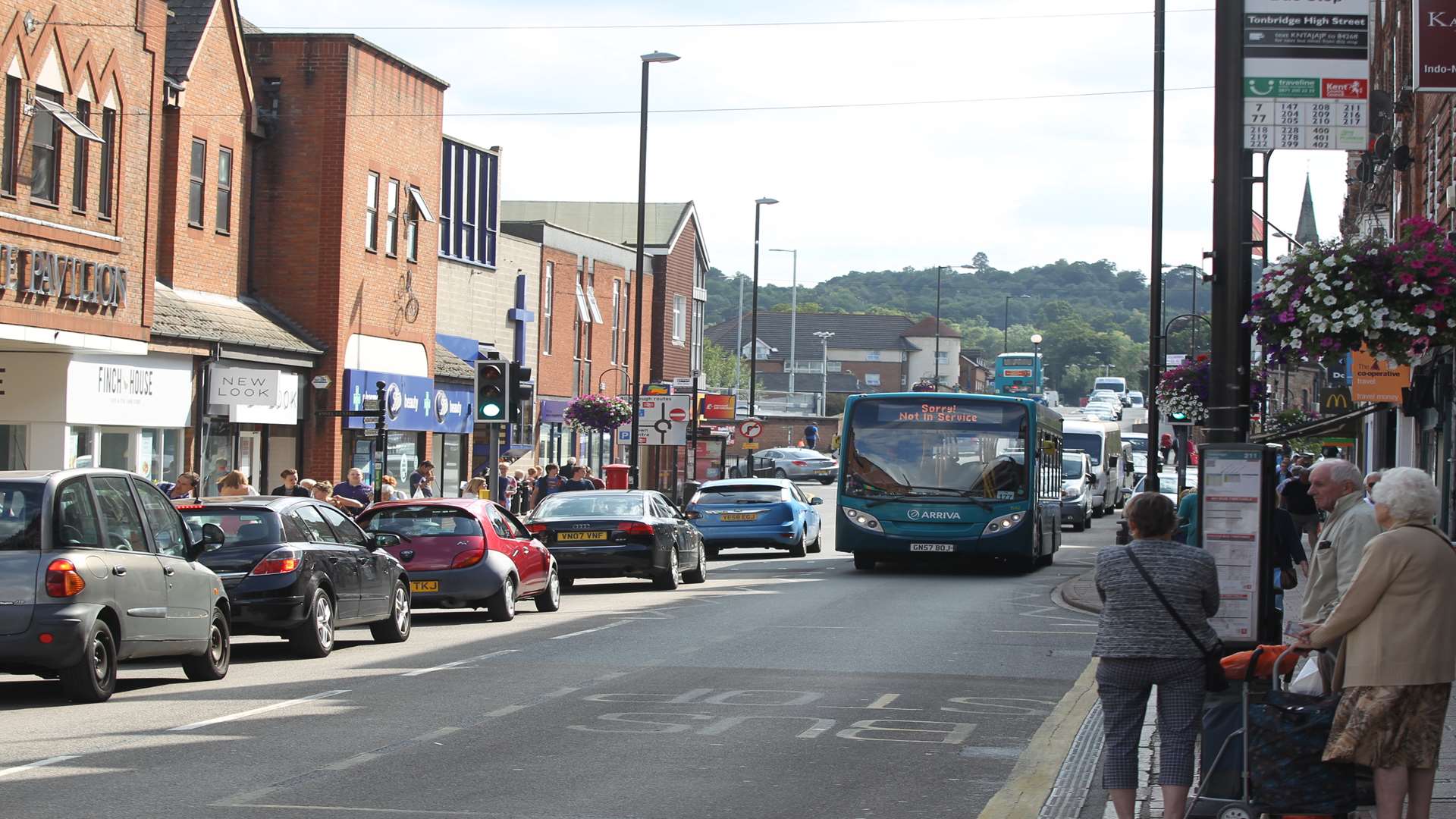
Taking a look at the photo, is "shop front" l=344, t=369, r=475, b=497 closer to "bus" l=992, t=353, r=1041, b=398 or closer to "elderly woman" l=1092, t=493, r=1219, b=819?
"elderly woman" l=1092, t=493, r=1219, b=819

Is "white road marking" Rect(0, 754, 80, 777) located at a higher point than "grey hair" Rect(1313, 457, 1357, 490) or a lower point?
lower

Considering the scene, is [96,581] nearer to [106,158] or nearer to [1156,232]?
[106,158]

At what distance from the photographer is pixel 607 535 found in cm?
2384

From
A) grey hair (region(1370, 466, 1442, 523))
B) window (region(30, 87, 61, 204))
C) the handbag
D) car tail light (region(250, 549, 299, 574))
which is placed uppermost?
window (region(30, 87, 61, 204))


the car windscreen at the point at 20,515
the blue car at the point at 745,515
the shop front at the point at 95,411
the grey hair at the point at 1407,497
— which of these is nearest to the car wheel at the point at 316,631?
the car windscreen at the point at 20,515

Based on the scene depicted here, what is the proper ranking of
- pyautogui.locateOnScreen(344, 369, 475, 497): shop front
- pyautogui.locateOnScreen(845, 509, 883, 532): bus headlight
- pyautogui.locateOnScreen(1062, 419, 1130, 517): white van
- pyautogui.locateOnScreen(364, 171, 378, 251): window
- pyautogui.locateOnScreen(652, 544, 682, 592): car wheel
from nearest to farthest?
pyautogui.locateOnScreen(652, 544, 682, 592): car wheel < pyautogui.locateOnScreen(845, 509, 883, 532): bus headlight < pyautogui.locateOnScreen(344, 369, 475, 497): shop front < pyautogui.locateOnScreen(364, 171, 378, 251): window < pyautogui.locateOnScreen(1062, 419, 1130, 517): white van

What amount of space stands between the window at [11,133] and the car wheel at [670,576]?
963 cm

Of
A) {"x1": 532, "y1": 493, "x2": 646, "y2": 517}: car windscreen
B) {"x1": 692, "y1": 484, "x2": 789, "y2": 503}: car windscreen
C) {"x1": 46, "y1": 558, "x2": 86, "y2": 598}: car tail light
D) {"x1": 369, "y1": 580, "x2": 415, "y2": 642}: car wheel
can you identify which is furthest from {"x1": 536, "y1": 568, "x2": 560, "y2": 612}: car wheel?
{"x1": 692, "y1": 484, "x2": 789, "y2": 503}: car windscreen

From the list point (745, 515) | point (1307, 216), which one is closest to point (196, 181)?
point (745, 515)

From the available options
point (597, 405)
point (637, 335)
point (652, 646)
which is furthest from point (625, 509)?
point (597, 405)

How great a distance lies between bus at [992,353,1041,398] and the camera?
340ft

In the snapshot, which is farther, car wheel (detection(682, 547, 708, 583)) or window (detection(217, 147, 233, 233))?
window (detection(217, 147, 233, 233))

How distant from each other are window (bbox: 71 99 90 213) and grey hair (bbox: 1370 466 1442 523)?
20.9m

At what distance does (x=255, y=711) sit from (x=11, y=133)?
1401cm
